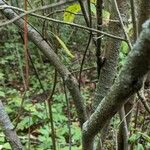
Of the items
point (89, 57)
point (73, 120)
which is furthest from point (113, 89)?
point (89, 57)

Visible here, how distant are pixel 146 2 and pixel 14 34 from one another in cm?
615

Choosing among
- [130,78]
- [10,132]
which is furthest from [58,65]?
[130,78]

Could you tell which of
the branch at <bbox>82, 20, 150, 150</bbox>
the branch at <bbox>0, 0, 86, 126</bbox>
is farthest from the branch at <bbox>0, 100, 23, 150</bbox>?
the branch at <bbox>82, 20, 150, 150</bbox>

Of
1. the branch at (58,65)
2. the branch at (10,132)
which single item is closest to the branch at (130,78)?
the branch at (58,65)

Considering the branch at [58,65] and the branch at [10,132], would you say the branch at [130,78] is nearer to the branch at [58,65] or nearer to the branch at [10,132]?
the branch at [58,65]

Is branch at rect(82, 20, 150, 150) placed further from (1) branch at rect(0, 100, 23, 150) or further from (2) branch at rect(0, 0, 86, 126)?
(1) branch at rect(0, 100, 23, 150)

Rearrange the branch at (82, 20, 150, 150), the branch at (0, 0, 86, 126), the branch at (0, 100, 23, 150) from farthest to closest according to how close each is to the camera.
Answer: the branch at (0, 100, 23, 150)
the branch at (0, 0, 86, 126)
the branch at (82, 20, 150, 150)

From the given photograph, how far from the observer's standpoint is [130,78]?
18.8 inches

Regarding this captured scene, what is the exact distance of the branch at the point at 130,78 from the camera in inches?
16.3

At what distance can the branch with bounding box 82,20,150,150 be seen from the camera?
41 cm

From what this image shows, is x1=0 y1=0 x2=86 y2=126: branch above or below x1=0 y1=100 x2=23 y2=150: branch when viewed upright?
above

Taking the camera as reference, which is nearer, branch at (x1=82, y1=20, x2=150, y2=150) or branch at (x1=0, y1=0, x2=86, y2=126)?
branch at (x1=82, y1=20, x2=150, y2=150)

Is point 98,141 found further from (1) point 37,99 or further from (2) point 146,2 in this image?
(1) point 37,99

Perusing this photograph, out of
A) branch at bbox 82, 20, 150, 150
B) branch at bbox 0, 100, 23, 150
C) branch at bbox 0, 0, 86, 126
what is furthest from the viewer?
branch at bbox 0, 100, 23, 150
